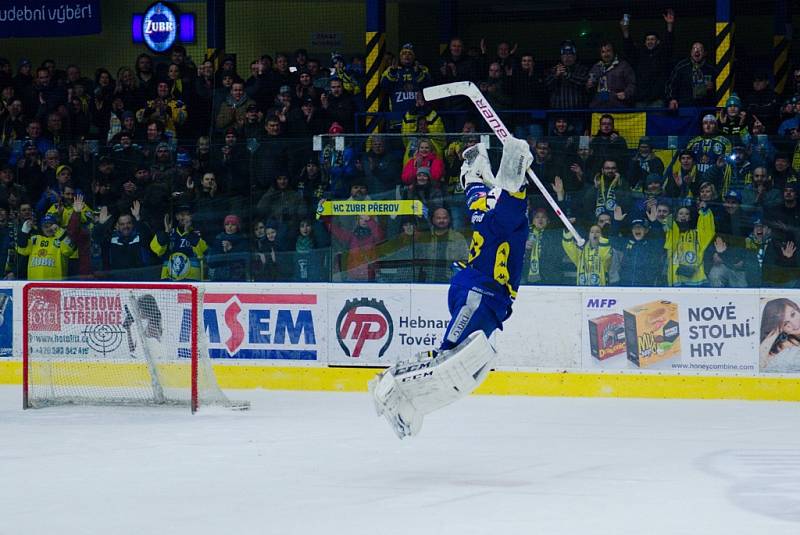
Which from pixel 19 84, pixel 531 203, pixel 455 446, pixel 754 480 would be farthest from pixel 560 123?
pixel 19 84

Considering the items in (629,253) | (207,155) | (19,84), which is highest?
(19,84)

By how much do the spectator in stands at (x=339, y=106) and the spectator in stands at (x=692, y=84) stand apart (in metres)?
3.08

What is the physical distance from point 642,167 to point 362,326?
2.55 metres

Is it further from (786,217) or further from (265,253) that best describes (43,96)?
(786,217)

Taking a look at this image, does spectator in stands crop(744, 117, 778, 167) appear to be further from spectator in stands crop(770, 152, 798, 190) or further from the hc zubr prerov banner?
the hc zubr prerov banner

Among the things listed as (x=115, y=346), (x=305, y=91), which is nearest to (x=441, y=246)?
(x=115, y=346)

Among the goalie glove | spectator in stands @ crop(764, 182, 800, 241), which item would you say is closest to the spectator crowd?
spectator in stands @ crop(764, 182, 800, 241)

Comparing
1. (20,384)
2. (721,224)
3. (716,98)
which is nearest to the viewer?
(721,224)

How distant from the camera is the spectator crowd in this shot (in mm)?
9992

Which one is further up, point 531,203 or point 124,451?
point 531,203

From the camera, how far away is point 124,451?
7.66 m

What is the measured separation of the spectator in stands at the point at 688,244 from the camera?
32.7 feet

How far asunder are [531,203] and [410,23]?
748 centimetres

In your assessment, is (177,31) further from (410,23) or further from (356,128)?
(356,128)
